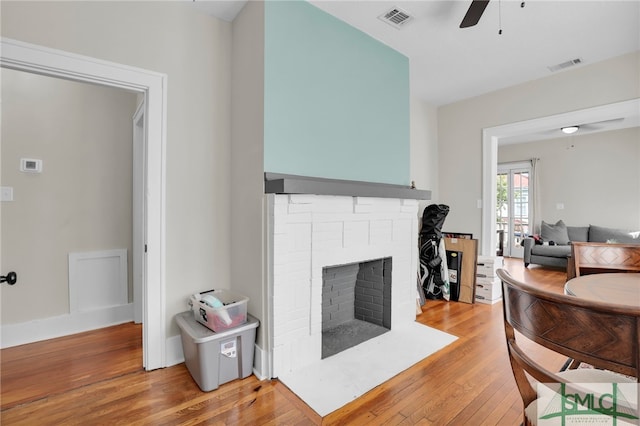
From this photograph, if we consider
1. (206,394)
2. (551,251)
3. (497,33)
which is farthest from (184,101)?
(551,251)

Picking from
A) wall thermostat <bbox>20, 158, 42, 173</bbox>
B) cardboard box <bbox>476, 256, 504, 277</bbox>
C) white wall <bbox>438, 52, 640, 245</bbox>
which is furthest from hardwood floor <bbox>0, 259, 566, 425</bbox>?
white wall <bbox>438, 52, 640, 245</bbox>

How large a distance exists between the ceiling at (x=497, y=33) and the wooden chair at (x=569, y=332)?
2290mm

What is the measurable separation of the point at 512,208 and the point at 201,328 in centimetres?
754

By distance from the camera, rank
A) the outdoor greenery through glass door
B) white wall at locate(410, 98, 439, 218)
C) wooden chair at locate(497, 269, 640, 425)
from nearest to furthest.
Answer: wooden chair at locate(497, 269, 640, 425) → white wall at locate(410, 98, 439, 218) → the outdoor greenery through glass door

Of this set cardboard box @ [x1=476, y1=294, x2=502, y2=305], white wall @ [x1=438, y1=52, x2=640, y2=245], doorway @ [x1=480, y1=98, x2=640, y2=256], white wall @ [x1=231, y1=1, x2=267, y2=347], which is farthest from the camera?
cardboard box @ [x1=476, y1=294, x2=502, y2=305]

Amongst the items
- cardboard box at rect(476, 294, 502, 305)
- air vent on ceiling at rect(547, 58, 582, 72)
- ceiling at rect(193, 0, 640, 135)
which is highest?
ceiling at rect(193, 0, 640, 135)

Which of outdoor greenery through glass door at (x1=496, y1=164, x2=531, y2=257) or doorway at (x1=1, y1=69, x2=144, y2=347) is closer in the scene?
doorway at (x1=1, y1=69, x2=144, y2=347)

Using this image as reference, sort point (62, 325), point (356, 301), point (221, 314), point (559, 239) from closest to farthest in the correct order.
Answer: point (221, 314)
point (62, 325)
point (356, 301)
point (559, 239)

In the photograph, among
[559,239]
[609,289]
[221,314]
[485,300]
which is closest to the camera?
[609,289]

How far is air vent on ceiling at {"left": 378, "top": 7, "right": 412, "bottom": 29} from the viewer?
2346 millimetres

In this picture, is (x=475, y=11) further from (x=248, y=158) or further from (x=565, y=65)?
(x=565, y=65)

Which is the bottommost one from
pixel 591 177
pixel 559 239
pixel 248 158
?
pixel 559 239

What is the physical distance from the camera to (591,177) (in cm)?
602

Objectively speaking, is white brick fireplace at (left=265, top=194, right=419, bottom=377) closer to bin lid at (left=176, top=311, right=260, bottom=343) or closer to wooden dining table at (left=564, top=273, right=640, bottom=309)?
bin lid at (left=176, top=311, right=260, bottom=343)
